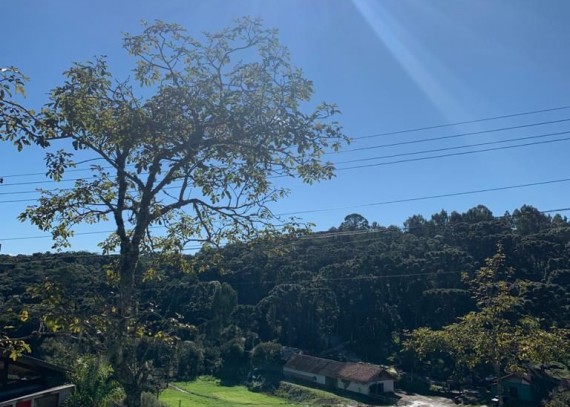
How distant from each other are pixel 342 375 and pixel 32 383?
30.3 m

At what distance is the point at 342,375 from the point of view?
126 ft

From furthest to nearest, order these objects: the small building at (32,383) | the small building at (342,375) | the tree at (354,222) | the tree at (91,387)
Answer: the tree at (354,222) < the small building at (342,375) < the tree at (91,387) < the small building at (32,383)

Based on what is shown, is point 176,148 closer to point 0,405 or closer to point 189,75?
point 189,75

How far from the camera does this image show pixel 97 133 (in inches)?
187

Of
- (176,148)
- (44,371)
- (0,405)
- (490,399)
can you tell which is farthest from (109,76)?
(490,399)

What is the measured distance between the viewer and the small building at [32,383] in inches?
390

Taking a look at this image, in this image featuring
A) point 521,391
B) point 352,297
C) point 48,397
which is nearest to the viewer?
point 48,397

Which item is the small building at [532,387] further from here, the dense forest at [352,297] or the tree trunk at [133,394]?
the tree trunk at [133,394]

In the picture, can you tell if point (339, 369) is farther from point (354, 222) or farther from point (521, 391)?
point (354, 222)

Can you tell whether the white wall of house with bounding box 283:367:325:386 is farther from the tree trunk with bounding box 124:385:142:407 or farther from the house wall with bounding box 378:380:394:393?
the tree trunk with bounding box 124:385:142:407

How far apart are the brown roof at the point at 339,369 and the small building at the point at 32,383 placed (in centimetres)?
2860

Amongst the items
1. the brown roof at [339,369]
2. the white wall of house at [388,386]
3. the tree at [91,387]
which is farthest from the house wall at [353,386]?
the tree at [91,387]

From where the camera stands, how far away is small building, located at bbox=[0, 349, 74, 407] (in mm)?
9914

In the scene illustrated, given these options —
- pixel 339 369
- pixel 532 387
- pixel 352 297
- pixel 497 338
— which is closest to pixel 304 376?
pixel 339 369
